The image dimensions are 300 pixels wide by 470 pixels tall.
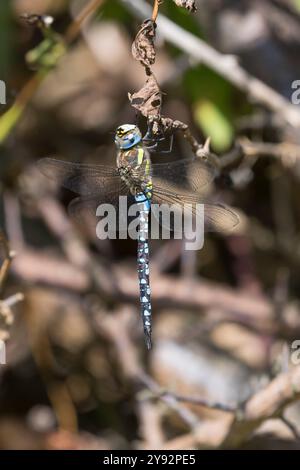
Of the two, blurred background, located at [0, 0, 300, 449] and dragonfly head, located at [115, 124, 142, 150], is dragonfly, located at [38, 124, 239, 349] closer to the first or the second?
dragonfly head, located at [115, 124, 142, 150]

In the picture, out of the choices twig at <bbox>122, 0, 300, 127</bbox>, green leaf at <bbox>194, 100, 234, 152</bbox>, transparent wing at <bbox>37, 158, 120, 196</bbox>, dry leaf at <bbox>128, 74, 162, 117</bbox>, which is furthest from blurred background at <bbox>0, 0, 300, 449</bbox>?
dry leaf at <bbox>128, 74, 162, 117</bbox>

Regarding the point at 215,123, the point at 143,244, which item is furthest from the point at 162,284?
the point at 143,244

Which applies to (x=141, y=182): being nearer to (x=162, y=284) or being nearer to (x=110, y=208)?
(x=110, y=208)

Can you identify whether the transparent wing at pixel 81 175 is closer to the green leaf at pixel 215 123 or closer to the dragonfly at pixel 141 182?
the dragonfly at pixel 141 182

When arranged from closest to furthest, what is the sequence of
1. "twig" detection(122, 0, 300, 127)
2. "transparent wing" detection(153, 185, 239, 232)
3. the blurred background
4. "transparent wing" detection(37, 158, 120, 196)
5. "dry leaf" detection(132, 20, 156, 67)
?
"dry leaf" detection(132, 20, 156, 67)
"transparent wing" detection(153, 185, 239, 232)
"transparent wing" detection(37, 158, 120, 196)
"twig" detection(122, 0, 300, 127)
the blurred background

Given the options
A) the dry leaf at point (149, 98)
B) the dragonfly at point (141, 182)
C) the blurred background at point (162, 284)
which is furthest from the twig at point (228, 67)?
the dry leaf at point (149, 98)

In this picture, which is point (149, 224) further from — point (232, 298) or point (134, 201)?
point (232, 298)

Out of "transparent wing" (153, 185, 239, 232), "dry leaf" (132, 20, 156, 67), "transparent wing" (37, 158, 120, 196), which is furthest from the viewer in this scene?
"transparent wing" (37, 158, 120, 196)
